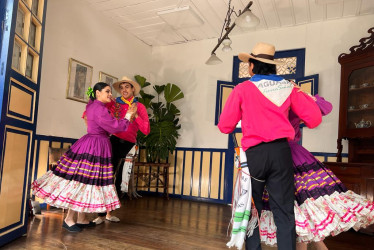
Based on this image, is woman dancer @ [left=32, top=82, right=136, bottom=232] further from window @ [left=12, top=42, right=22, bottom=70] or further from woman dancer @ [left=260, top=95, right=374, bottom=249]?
woman dancer @ [left=260, top=95, right=374, bottom=249]

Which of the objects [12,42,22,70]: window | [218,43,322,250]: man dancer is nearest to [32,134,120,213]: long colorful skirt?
[12,42,22,70]: window

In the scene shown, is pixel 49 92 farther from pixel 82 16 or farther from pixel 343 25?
pixel 343 25

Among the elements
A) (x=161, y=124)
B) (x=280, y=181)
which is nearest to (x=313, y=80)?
(x=161, y=124)

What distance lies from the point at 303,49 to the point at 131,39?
10.6 ft

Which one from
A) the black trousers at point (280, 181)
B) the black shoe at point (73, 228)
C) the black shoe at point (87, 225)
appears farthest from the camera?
the black shoe at point (87, 225)

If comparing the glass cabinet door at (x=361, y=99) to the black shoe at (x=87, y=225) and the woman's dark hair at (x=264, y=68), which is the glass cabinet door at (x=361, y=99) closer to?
the woman's dark hair at (x=264, y=68)

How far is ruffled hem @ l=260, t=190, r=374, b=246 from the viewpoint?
71.4 inches

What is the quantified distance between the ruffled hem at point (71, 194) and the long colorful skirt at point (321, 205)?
1632 millimetres

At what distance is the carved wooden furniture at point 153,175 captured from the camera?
5.48 meters

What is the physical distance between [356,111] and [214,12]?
2.64 metres

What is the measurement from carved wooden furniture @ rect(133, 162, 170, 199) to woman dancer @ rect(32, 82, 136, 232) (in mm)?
2434

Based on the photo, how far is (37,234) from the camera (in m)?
2.73

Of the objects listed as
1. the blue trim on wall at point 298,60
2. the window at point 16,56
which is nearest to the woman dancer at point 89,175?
the window at point 16,56

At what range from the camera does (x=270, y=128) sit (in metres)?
1.75
